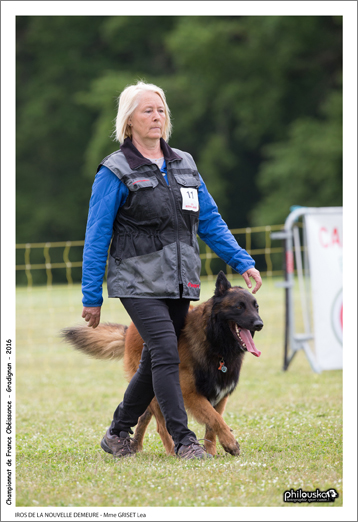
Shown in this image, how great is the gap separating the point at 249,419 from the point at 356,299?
2.09 m

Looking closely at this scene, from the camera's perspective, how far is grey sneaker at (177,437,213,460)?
3.38m

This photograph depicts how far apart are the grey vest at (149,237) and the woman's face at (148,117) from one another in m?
0.15

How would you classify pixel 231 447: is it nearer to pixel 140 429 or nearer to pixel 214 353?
pixel 214 353

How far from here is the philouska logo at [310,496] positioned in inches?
109

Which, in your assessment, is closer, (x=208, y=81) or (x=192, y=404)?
(x=192, y=404)

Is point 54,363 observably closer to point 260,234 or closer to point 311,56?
point 260,234

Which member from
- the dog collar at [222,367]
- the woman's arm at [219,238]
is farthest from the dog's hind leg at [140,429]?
the woman's arm at [219,238]

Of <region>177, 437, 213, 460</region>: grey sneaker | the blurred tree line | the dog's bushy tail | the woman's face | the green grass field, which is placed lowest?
the green grass field

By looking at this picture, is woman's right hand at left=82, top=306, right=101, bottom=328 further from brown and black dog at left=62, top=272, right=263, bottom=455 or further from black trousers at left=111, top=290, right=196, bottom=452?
brown and black dog at left=62, top=272, right=263, bottom=455

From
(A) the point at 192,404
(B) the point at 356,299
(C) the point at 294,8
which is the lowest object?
(A) the point at 192,404

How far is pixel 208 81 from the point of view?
2484 cm

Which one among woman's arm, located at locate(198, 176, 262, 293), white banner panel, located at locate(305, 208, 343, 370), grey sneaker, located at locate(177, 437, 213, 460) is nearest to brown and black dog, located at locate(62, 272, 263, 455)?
woman's arm, located at locate(198, 176, 262, 293)

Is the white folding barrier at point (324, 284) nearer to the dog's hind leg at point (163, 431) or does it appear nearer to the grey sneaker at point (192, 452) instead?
the dog's hind leg at point (163, 431)

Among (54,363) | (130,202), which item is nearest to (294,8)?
(130,202)
